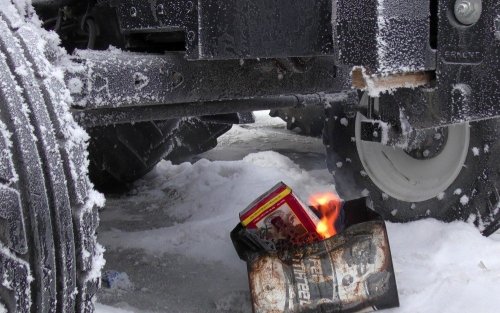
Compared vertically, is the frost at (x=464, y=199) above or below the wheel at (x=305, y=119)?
above

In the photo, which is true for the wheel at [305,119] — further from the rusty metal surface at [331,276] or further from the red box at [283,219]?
the rusty metal surface at [331,276]

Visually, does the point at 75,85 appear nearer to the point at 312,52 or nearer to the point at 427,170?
the point at 312,52

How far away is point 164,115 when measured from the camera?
6.66 ft

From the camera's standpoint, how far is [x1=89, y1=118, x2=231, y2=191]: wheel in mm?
3324

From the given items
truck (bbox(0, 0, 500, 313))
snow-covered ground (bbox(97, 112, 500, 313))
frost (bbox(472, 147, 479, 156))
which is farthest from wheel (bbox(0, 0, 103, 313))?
frost (bbox(472, 147, 479, 156))

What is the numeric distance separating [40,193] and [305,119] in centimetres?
443

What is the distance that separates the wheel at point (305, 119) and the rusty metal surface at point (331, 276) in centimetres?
305

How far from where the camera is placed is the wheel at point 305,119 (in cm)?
536

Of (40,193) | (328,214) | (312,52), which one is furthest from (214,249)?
(40,193)

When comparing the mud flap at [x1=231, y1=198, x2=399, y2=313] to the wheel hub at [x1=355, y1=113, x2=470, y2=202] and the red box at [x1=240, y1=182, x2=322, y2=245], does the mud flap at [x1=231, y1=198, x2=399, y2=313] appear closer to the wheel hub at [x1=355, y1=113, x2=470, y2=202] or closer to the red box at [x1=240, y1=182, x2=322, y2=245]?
the red box at [x1=240, y1=182, x2=322, y2=245]

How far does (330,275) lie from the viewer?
2.19m

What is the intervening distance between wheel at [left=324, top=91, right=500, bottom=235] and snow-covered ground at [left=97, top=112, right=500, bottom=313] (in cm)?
8

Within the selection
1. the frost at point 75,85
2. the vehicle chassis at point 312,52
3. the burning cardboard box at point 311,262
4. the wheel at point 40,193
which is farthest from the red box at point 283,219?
the wheel at point 40,193

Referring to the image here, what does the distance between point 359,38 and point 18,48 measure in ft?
2.62
